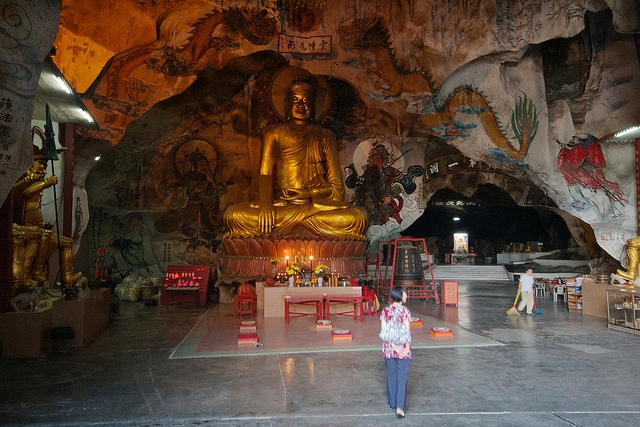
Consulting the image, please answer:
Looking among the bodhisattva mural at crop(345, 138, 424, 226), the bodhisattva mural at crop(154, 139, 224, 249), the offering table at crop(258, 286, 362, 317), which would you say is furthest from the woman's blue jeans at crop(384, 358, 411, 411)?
the bodhisattva mural at crop(345, 138, 424, 226)

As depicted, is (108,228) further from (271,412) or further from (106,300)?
(271,412)

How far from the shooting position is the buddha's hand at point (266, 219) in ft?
31.8

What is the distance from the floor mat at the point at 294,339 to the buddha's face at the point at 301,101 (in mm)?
5607

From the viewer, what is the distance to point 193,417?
3166 mm

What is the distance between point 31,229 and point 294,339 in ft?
10.8

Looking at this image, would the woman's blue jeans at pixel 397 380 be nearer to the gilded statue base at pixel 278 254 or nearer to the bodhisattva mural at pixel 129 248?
the gilded statue base at pixel 278 254

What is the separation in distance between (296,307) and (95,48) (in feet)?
18.4

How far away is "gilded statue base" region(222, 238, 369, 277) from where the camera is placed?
9703 millimetres

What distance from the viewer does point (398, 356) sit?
3.24 metres

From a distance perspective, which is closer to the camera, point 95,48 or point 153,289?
point 95,48

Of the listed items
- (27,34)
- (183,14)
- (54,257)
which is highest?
(183,14)

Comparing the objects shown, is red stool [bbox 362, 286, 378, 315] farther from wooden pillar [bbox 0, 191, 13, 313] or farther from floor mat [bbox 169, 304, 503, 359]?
wooden pillar [bbox 0, 191, 13, 313]

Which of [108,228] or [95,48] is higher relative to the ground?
[95,48]

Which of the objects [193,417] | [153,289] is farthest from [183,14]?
[193,417]
